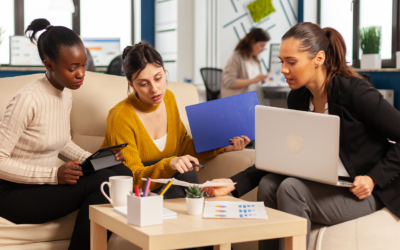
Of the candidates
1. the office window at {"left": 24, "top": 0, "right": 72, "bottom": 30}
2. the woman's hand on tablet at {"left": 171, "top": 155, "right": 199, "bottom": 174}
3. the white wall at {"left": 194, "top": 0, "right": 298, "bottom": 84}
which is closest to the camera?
the woman's hand on tablet at {"left": 171, "top": 155, "right": 199, "bottom": 174}

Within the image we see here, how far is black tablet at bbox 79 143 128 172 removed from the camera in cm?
147

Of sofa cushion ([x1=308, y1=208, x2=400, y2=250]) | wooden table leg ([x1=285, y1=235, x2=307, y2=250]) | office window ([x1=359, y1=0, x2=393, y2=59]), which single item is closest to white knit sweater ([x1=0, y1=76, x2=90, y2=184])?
wooden table leg ([x1=285, y1=235, x2=307, y2=250])

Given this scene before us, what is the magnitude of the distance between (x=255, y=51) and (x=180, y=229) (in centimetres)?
332

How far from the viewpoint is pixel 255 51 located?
4.12 meters

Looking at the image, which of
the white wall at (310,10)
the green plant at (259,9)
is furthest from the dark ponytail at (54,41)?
the white wall at (310,10)

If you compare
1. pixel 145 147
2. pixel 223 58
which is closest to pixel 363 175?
pixel 145 147

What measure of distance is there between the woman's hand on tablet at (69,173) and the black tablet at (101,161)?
2 centimetres

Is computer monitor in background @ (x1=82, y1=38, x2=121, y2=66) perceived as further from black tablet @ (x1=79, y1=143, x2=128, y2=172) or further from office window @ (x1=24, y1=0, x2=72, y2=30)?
black tablet @ (x1=79, y1=143, x2=128, y2=172)

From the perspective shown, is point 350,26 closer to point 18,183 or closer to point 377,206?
point 377,206

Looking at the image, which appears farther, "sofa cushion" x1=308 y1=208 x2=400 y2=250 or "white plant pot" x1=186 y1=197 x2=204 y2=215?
"sofa cushion" x1=308 y1=208 x2=400 y2=250

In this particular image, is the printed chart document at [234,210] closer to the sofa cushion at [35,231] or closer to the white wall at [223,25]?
the sofa cushion at [35,231]

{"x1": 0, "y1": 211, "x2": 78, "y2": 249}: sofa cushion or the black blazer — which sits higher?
the black blazer

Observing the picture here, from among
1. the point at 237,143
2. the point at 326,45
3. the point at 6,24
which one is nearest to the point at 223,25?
the point at 6,24

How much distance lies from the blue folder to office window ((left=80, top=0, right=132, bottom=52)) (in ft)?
13.0
